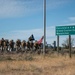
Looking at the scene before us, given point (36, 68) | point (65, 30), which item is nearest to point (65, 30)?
point (65, 30)

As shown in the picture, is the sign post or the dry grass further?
the sign post

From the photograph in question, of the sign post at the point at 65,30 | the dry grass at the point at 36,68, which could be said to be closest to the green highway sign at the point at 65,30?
the sign post at the point at 65,30

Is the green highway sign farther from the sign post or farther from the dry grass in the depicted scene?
the dry grass

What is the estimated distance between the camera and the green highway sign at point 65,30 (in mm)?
43812

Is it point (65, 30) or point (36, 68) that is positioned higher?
point (65, 30)

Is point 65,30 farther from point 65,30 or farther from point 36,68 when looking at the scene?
point 36,68

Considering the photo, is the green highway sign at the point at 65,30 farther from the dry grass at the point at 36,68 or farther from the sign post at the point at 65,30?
the dry grass at the point at 36,68

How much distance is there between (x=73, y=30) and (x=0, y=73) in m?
26.6

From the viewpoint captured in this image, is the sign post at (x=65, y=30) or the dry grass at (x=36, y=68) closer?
the dry grass at (x=36, y=68)

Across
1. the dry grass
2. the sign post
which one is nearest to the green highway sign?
the sign post

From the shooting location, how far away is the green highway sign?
4381cm

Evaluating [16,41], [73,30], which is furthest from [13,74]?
[16,41]

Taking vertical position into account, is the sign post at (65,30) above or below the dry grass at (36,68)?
above

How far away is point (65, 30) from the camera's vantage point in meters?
44.3
